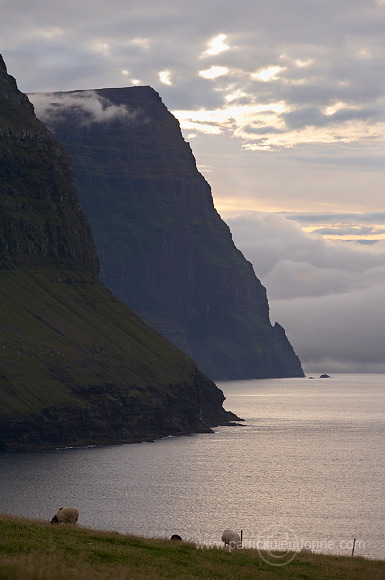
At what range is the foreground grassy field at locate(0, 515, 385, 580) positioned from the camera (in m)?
43.9

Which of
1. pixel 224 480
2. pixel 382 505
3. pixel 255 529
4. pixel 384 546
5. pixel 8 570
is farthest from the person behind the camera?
pixel 224 480

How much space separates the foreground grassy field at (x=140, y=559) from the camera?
43.9 m

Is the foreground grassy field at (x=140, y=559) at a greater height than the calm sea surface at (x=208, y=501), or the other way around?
the foreground grassy field at (x=140, y=559)

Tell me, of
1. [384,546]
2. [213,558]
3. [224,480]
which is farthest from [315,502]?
[213,558]

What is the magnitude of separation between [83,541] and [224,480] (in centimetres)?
13591

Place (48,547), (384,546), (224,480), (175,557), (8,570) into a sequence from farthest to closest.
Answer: (224,480)
(384,546)
(175,557)
(48,547)
(8,570)

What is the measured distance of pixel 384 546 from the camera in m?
115

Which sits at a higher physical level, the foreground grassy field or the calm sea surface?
the foreground grassy field

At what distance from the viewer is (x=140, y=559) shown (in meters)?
49.4

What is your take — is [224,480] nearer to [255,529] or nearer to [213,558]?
[255,529]

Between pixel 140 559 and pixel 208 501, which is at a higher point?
pixel 140 559

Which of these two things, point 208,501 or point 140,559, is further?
point 208,501

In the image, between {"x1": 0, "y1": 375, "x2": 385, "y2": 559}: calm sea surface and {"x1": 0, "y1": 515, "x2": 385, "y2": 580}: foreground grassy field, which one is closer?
{"x1": 0, "y1": 515, "x2": 385, "y2": 580}: foreground grassy field

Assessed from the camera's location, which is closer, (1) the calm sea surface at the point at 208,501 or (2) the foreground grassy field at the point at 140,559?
(2) the foreground grassy field at the point at 140,559
